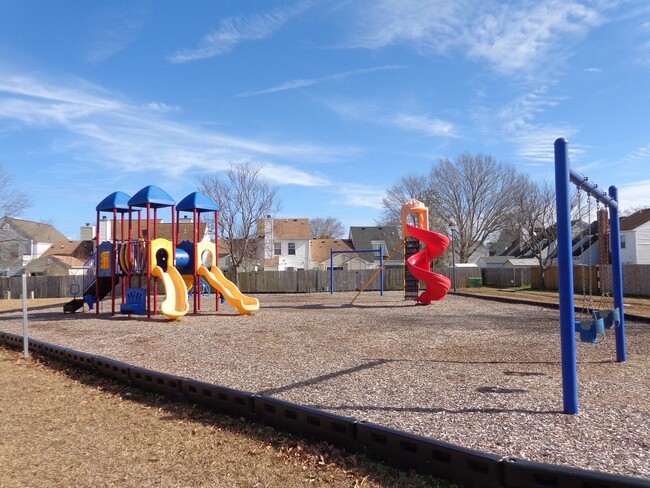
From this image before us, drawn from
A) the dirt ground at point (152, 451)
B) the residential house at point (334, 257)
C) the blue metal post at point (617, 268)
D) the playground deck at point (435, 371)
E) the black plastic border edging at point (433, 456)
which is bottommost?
the dirt ground at point (152, 451)

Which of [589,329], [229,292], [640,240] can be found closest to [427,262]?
[229,292]

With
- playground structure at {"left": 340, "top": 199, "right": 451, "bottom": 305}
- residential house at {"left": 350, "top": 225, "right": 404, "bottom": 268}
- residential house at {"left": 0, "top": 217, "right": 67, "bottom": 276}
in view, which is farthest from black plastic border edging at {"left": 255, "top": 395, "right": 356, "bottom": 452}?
residential house at {"left": 350, "top": 225, "right": 404, "bottom": 268}

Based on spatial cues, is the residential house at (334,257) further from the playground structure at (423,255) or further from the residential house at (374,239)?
the playground structure at (423,255)

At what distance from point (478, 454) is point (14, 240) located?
42.4 m

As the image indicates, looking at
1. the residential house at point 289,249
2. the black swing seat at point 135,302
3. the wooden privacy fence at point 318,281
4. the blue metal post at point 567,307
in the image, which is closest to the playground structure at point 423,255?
the black swing seat at point 135,302

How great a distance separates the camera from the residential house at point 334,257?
57.2 m

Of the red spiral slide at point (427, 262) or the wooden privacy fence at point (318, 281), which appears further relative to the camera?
the wooden privacy fence at point (318, 281)

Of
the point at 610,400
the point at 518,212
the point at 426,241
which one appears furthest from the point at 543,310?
the point at 518,212

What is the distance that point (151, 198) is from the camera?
54.2 ft

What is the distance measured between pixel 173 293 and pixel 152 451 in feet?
38.7

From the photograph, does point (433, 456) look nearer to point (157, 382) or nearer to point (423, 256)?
point (157, 382)

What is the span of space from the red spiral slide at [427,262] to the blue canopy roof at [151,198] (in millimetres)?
9011

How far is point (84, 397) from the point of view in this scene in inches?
252

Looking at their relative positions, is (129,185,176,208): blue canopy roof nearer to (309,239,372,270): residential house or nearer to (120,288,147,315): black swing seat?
(120,288,147,315): black swing seat
